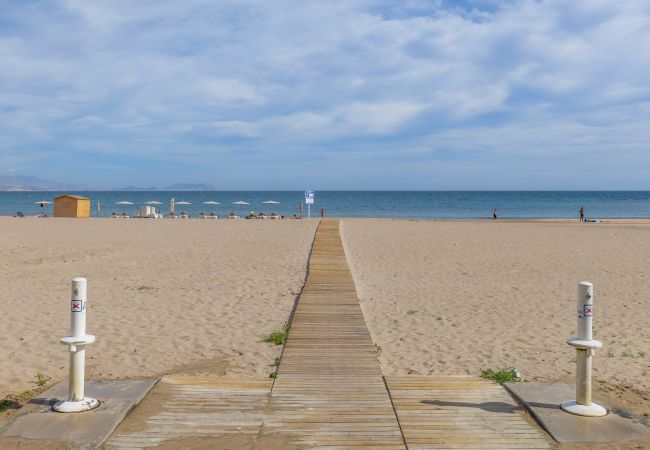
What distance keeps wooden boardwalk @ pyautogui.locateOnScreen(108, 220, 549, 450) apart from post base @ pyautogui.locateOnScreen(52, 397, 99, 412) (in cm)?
41

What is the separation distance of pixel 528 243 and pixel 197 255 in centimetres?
1266

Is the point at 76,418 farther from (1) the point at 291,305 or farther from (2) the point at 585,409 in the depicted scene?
(1) the point at 291,305

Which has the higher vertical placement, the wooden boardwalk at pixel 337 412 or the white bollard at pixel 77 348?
the white bollard at pixel 77 348

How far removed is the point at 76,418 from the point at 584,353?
3.77m

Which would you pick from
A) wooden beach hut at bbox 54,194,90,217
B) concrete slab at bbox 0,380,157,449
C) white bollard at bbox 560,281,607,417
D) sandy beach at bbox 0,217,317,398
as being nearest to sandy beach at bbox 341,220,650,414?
white bollard at bbox 560,281,607,417

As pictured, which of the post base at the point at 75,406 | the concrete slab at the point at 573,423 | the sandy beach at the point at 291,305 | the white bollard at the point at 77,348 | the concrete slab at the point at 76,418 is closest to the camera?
the concrete slab at the point at 76,418

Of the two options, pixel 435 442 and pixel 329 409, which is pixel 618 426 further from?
pixel 329 409

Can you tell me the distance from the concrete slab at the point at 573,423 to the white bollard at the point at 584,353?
0.22 ft

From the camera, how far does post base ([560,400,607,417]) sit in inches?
153

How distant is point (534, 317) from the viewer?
27.4 feet

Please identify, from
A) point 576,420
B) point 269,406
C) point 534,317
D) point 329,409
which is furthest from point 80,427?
point 534,317

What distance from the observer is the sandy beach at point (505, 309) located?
5.95 m

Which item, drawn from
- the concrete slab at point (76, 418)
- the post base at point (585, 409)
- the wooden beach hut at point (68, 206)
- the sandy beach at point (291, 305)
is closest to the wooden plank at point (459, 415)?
the post base at point (585, 409)

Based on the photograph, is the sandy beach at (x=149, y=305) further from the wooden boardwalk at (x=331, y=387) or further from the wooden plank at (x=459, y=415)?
the wooden plank at (x=459, y=415)
